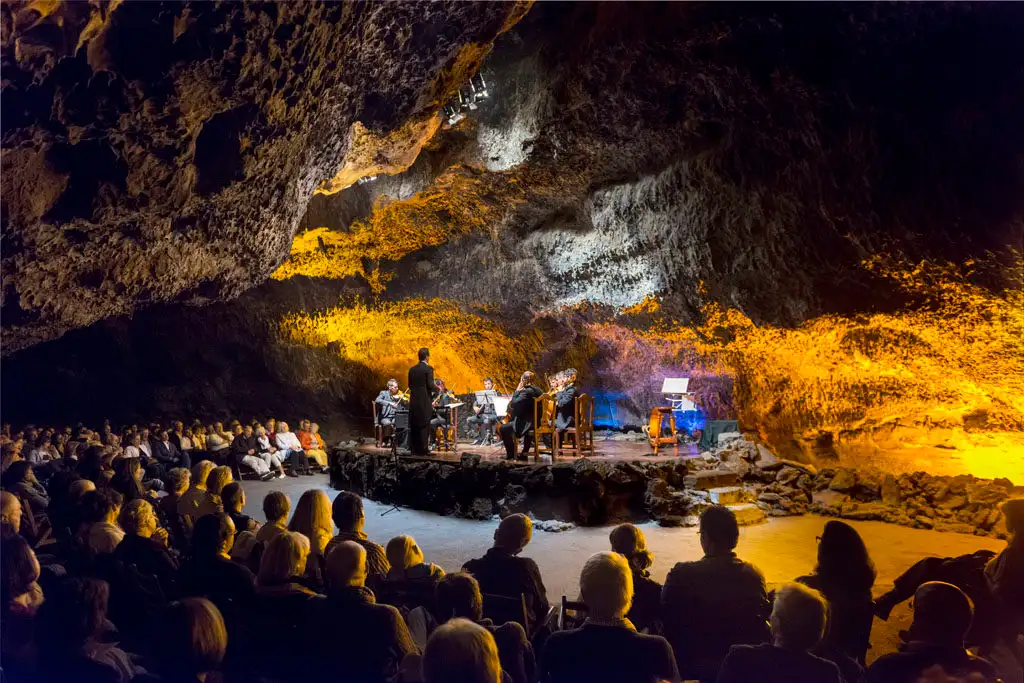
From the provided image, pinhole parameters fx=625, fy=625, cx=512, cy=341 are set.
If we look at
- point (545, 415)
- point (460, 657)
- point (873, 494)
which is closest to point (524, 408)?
point (545, 415)

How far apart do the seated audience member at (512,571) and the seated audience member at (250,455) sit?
8.35 meters

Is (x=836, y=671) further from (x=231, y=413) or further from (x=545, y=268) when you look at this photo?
(x=231, y=413)

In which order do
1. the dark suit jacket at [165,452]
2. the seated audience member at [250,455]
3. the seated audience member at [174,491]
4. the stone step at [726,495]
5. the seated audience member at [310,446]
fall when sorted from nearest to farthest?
1. the seated audience member at [174,491]
2. the stone step at [726,495]
3. the dark suit jacket at [165,452]
4. the seated audience member at [250,455]
5. the seated audience member at [310,446]

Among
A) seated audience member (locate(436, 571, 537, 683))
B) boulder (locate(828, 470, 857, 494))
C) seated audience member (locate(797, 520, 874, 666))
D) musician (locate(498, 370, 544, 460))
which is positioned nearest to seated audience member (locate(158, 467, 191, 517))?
seated audience member (locate(436, 571, 537, 683))

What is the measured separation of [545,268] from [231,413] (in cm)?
850

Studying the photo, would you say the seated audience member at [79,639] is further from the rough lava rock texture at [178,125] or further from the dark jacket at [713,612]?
the dark jacket at [713,612]

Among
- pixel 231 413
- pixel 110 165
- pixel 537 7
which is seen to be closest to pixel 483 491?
pixel 110 165

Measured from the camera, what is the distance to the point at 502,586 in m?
2.80

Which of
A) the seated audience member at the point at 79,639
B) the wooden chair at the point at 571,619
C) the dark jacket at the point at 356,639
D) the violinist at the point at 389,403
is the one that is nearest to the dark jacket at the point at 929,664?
the wooden chair at the point at 571,619

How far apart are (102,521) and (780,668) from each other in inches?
123

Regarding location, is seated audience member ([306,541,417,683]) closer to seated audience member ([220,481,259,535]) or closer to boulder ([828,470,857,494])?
seated audience member ([220,481,259,535])

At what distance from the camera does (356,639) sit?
2.28 m

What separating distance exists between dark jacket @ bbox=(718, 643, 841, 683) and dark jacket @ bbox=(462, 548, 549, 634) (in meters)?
0.93

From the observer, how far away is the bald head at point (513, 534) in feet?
9.29
